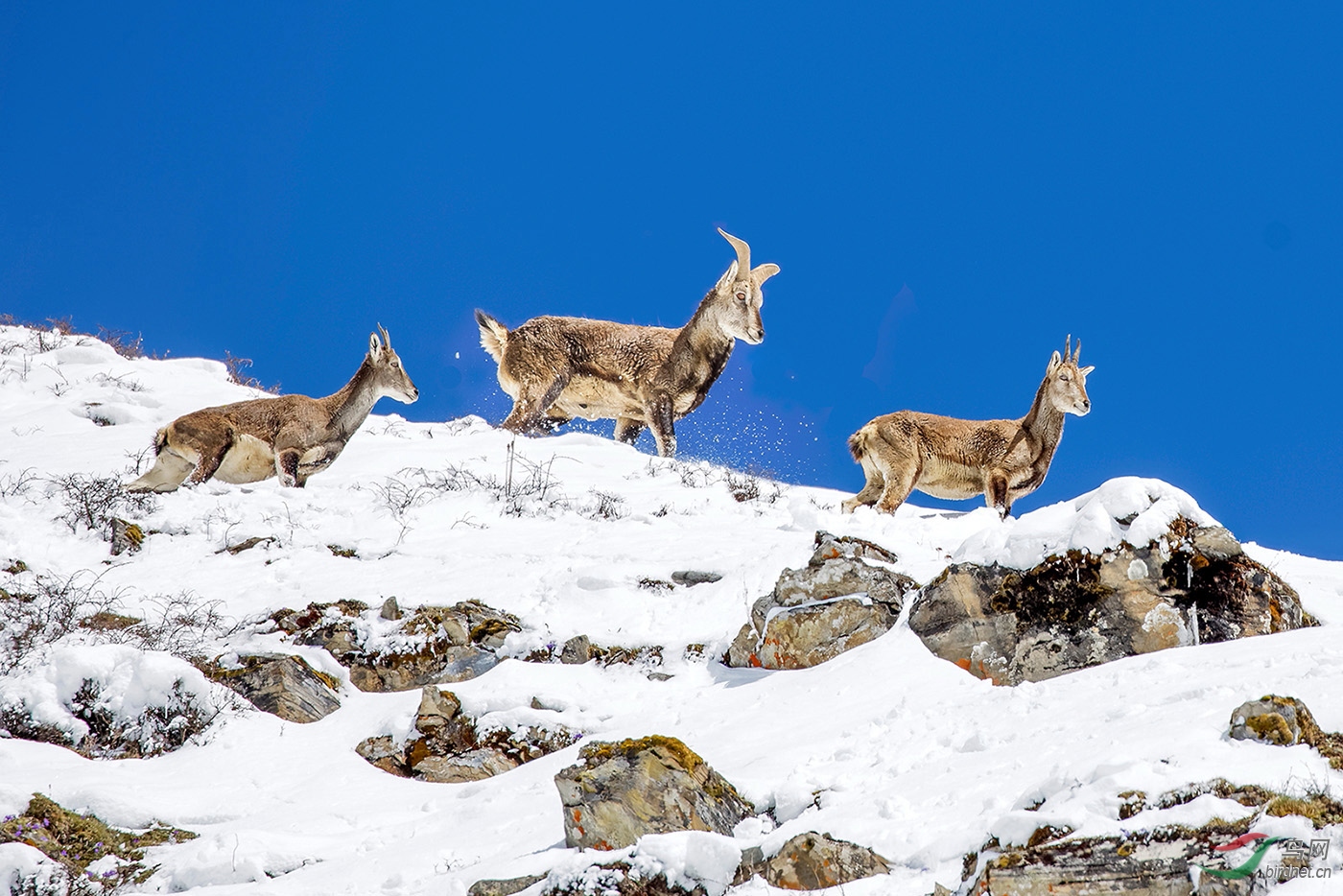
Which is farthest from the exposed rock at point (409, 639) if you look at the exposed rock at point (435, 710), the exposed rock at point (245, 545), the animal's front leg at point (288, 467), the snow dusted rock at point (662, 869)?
the animal's front leg at point (288, 467)

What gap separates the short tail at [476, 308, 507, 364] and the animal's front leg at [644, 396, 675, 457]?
2.49 metres

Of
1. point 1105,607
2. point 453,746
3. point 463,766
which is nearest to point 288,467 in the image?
point 453,746

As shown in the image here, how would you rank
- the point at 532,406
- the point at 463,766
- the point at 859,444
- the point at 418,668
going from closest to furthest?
1. the point at 463,766
2. the point at 418,668
3. the point at 859,444
4. the point at 532,406

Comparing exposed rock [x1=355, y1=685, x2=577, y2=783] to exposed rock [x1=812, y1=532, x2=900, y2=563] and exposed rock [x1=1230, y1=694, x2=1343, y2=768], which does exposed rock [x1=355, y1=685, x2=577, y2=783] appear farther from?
exposed rock [x1=1230, y1=694, x2=1343, y2=768]

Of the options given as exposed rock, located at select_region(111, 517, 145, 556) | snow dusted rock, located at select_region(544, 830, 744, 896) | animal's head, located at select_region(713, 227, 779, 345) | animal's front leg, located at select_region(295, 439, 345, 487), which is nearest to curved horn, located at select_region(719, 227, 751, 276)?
animal's head, located at select_region(713, 227, 779, 345)

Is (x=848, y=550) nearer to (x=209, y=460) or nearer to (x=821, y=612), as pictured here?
(x=821, y=612)

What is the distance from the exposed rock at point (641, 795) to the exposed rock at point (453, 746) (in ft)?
5.54

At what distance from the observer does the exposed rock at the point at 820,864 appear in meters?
3.80

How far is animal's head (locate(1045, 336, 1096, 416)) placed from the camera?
499 inches

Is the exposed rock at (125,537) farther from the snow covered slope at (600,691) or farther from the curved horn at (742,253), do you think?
the curved horn at (742,253)

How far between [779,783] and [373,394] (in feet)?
33.6

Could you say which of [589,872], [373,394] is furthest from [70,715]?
[373,394]

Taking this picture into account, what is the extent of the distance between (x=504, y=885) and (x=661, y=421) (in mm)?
10637

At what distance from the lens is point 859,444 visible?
42.7 feet
